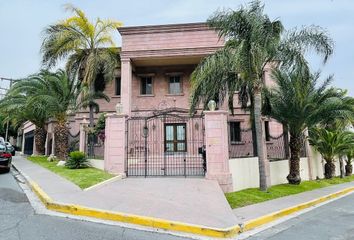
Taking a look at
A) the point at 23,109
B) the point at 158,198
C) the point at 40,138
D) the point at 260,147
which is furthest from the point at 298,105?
the point at 40,138

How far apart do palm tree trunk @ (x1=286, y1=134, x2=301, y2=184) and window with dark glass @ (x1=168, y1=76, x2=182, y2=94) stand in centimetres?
972

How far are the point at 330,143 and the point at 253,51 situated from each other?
38.4ft

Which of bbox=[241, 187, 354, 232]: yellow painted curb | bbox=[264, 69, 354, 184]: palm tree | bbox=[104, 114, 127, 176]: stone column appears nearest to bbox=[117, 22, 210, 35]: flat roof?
bbox=[264, 69, 354, 184]: palm tree

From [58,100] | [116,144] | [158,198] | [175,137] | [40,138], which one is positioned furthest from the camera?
[40,138]

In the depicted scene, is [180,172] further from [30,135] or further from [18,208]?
[30,135]

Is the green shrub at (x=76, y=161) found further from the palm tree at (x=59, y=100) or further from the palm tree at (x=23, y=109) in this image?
the palm tree at (x=23, y=109)

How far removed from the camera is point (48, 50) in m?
18.5

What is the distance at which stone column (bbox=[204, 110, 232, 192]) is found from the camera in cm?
1059

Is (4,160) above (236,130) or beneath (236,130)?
beneath

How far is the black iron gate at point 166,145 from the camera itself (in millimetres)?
13281

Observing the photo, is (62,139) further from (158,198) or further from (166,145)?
(158,198)

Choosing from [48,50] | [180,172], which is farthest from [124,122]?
[48,50]

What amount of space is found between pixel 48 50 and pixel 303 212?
17836 mm

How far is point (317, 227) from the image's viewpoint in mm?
6688
